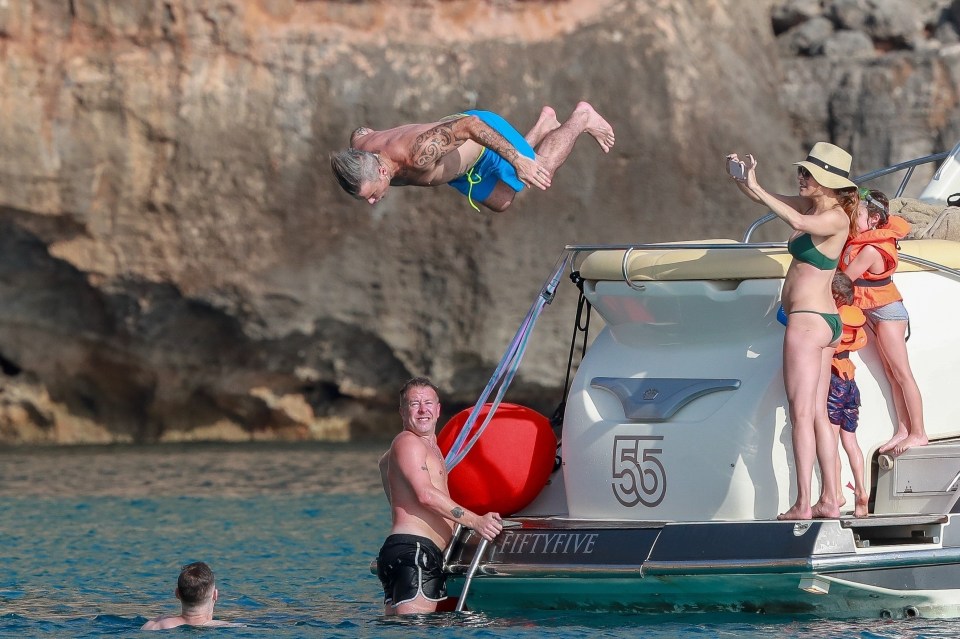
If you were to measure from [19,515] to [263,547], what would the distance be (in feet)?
7.90

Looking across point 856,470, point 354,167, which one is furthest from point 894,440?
point 354,167

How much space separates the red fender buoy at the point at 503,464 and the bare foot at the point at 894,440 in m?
1.69

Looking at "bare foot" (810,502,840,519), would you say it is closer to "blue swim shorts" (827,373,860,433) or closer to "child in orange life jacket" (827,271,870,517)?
"child in orange life jacket" (827,271,870,517)

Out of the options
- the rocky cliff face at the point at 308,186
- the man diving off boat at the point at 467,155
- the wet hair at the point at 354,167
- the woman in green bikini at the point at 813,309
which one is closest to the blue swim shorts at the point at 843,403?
the woman in green bikini at the point at 813,309

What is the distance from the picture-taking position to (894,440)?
295 inches

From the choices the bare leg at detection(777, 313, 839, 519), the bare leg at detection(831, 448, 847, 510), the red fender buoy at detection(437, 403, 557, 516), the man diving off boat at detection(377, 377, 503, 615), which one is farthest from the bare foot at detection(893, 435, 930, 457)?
the man diving off boat at detection(377, 377, 503, 615)

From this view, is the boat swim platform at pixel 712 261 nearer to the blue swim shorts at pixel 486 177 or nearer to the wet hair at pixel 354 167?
the blue swim shorts at pixel 486 177

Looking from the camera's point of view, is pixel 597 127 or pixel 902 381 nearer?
pixel 902 381

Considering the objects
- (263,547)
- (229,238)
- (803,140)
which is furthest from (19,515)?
(803,140)

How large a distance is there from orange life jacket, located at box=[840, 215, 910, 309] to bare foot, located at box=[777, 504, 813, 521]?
106 cm

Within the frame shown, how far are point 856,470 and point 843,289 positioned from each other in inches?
33.0

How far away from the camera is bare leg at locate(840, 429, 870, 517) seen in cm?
733

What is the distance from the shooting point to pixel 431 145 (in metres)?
7.88

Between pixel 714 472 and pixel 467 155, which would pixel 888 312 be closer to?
pixel 714 472
